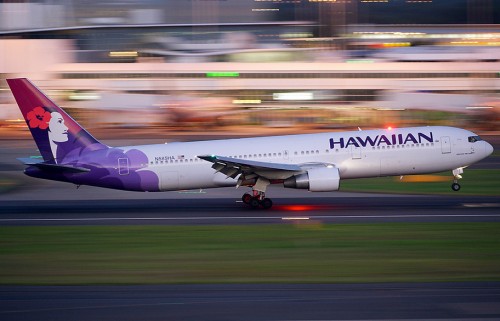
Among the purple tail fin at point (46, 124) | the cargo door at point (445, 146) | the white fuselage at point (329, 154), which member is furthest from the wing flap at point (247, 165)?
the cargo door at point (445, 146)

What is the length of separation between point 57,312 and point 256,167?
53.1ft

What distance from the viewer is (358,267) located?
21656 millimetres

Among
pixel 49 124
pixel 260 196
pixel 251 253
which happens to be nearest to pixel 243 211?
pixel 260 196

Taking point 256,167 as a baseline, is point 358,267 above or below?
below

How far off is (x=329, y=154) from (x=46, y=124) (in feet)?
40.0

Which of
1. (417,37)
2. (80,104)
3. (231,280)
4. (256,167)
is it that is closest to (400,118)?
(417,37)

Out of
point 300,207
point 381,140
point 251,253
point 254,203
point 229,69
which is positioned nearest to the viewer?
point 251,253

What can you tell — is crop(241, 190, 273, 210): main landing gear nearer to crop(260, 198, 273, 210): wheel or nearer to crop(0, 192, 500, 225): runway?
crop(260, 198, 273, 210): wheel

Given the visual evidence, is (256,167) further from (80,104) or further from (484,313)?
(80,104)

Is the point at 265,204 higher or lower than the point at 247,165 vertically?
lower

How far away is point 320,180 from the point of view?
105 ft

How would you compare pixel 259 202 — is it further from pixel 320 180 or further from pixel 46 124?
pixel 46 124

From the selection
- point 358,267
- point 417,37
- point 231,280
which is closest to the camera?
point 231,280

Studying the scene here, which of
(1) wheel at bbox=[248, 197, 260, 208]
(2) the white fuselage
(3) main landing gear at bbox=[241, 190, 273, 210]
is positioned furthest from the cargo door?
(1) wheel at bbox=[248, 197, 260, 208]
